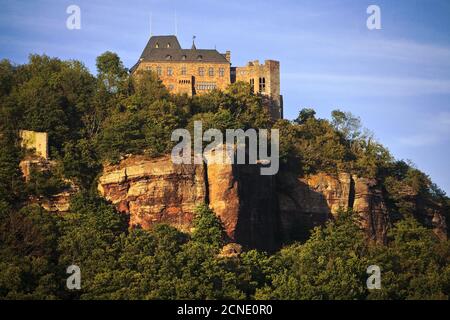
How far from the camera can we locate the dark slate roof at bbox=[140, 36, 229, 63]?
13462cm

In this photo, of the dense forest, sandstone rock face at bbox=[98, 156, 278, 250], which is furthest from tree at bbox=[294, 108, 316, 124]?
sandstone rock face at bbox=[98, 156, 278, 250]

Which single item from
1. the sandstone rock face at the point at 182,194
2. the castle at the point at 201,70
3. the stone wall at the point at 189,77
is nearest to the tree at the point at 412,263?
the sandstone rock face at the point at 182,194

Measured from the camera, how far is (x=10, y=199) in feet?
392

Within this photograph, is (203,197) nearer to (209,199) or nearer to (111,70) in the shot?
(209,199)

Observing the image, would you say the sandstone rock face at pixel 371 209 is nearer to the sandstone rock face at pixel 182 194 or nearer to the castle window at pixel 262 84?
the sandstone rock face at pixel 182 194

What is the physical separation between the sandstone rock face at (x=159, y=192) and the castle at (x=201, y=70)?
543 inches

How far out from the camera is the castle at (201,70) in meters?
134

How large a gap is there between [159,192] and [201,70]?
1751 cm

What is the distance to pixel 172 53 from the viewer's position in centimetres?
13500

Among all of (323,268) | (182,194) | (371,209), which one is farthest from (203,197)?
(371,209)

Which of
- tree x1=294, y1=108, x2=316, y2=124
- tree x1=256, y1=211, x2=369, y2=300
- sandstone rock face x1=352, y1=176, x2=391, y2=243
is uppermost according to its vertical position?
tree x1=294, y1=108, x2=316, y2=124

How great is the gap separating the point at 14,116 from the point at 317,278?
78.5ft

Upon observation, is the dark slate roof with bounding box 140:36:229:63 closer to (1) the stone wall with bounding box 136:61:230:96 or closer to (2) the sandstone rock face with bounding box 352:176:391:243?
(1) the stone wall with bounding box 136:61:230:96

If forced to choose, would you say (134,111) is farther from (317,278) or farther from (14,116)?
(317,278)
